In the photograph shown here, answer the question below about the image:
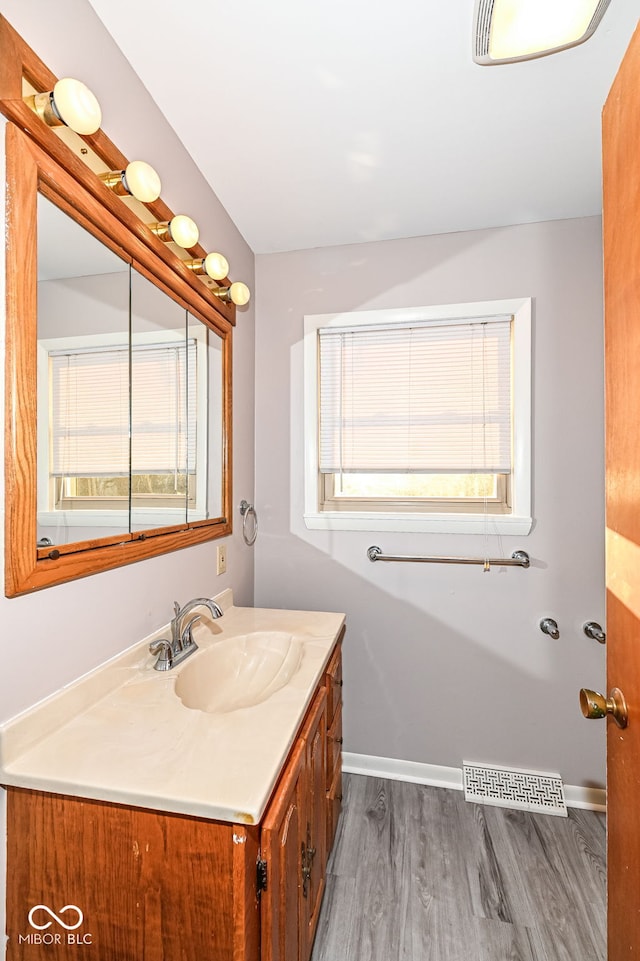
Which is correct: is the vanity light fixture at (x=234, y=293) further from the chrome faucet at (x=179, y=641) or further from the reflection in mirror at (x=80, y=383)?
the chrome faucet at (x=179, y=641)

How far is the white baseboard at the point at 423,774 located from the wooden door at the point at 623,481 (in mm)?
1148

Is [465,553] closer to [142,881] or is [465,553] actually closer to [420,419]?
[420,419]

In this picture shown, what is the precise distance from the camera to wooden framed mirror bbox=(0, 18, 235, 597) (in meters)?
0.81

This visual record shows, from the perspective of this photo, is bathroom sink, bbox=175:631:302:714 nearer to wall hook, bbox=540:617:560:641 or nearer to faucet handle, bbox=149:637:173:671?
faucet handle, bbox=149:637:173:671

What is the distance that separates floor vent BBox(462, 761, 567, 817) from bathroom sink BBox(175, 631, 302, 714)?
1.10 metres

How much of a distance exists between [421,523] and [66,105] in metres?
1.68

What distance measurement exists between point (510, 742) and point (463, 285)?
1.96m

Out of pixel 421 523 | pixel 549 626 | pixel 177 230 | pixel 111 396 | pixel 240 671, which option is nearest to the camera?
pixel 111 396

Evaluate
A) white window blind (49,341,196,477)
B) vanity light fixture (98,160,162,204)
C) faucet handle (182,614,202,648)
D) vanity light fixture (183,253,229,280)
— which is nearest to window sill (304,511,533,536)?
white window blind (49,341,196,477)

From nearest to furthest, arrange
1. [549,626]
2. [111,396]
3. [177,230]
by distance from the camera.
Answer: [111,396]
[177,230]
[549,626]

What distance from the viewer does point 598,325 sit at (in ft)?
5.90

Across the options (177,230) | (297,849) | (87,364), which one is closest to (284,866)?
(297,849)

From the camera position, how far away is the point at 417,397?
1.96m

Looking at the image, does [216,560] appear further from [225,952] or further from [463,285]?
[463,285]
